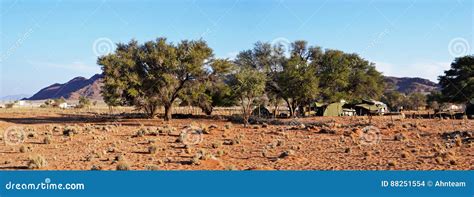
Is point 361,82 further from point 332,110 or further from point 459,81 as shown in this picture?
point 459,81

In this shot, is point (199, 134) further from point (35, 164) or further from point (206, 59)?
point (206, 59)

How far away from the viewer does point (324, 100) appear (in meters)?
50.4

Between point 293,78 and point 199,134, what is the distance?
2097 cm

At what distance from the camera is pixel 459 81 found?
54.0 metres

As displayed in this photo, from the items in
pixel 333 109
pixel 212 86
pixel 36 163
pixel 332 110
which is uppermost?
pixel 212 86

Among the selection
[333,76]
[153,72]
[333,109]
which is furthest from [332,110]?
[153,72]

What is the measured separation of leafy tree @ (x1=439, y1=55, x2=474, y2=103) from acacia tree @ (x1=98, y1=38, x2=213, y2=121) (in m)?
28.0

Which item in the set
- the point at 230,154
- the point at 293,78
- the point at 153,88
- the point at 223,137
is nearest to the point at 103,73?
the point at 153,88

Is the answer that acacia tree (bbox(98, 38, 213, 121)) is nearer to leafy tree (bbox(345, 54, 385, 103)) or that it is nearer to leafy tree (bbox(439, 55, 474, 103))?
leafy tree (bbox(345, 54, 385, 103))

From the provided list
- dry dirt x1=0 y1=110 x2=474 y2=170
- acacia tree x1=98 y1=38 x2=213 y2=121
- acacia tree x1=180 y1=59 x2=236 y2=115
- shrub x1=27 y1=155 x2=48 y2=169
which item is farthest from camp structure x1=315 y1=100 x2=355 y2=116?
shrub x1=27 y1=155 x2=48 y2=169

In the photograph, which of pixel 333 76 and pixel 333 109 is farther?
pixel 333 109

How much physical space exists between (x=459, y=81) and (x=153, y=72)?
35.2 meters

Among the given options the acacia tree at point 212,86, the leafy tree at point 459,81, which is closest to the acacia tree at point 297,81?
the acacia tree at point 212,86

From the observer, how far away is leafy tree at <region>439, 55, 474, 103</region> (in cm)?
4995
